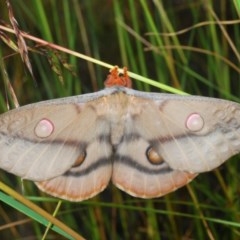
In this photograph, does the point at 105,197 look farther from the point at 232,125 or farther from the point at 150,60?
the point at 232,125

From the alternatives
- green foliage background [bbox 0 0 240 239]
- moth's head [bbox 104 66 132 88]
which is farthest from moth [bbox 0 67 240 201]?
green foliage background [bbox 0 0 240 239]

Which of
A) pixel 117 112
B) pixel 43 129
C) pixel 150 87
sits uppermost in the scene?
pixel 150 87

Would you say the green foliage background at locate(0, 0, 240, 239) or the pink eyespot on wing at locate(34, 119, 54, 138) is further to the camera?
the green foliage background at locate(0, 0, 240, 239)

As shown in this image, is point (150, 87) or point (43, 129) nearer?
point (43, 129)

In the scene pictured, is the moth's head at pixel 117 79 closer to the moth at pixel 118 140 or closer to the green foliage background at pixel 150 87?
the moth at pixel 118 140

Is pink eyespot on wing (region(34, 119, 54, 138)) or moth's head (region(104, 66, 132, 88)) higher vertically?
moth's head (region(104, 66, 132, 88))

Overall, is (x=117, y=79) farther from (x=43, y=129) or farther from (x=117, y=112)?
(x=43, y=129)

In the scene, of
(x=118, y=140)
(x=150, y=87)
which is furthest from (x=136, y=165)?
(x=150, y=87)

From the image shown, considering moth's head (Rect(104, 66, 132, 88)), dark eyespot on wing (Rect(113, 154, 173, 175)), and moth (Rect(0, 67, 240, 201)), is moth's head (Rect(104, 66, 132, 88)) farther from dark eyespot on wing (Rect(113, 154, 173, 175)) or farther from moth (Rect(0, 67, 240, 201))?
dark eyespot on wing (Rect(113, 154, 173, 175))
